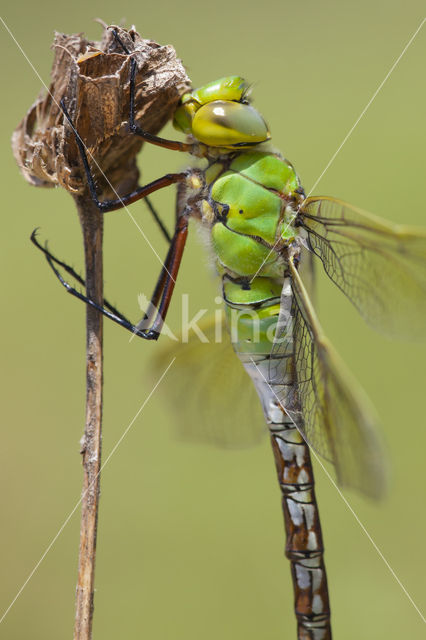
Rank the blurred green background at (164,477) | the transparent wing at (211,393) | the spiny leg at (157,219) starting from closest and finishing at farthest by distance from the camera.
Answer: the spiny leg at (157,219), the transparent wing at (211,393), the blurred green background at (164,477)

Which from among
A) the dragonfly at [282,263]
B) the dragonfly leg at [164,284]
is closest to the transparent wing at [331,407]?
the dragonfly at [282,263]

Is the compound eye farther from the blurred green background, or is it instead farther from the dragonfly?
the blurred green background

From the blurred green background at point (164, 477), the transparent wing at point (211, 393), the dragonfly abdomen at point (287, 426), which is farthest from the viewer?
the blurred green background at point (164, 477)

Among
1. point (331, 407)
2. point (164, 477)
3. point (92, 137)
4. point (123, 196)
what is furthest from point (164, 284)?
point (164, 477)

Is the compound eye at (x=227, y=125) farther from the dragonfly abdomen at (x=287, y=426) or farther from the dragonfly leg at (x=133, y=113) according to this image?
the dragonfly abdomen at (x=287, y=426)

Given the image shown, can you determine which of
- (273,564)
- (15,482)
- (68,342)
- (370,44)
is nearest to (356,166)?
(370,44)

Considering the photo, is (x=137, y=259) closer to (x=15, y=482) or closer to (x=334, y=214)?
(x=15, y=482)

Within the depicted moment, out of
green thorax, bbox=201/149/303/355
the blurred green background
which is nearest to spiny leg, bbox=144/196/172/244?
green thorax, bbox=201/149/303/355
